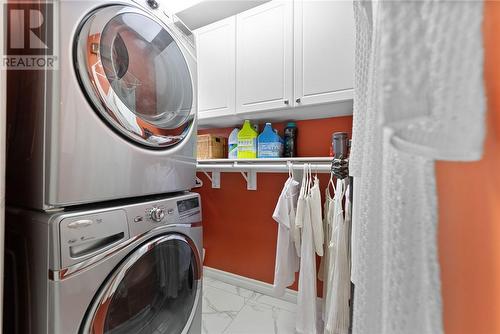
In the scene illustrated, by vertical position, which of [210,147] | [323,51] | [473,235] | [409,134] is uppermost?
[323,51]

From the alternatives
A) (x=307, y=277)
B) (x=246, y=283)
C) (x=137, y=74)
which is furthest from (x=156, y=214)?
(x=246, y=283)

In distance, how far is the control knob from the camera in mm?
861

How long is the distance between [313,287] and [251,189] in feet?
2.95

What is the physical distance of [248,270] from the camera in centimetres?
195

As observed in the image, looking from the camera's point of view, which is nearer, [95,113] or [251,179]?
[95,113]

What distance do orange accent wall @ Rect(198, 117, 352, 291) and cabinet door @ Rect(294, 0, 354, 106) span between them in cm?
37

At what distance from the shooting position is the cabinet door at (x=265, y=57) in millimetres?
1452

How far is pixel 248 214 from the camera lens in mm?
1973

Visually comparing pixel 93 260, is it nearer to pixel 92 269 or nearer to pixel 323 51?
pixel 92 269

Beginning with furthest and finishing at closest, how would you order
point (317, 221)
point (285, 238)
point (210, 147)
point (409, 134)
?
point (210, 147) → point (285, 238) → point (317, 221) → point (409, 134)

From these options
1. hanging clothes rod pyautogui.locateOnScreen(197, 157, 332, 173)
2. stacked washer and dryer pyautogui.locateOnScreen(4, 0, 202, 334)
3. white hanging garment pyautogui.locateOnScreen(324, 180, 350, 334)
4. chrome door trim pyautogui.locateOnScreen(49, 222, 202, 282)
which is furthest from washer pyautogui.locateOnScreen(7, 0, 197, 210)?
white hanging garment pyautogui.locateOnScreen(324, 180, 350, 334)

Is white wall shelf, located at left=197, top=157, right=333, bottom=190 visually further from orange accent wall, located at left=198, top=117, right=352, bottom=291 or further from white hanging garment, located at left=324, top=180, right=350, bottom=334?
white hanging garment, located at left=324, top=180, right=350, bottom=334

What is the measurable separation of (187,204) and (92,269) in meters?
0.45

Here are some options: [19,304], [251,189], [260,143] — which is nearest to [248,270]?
[251,189]
